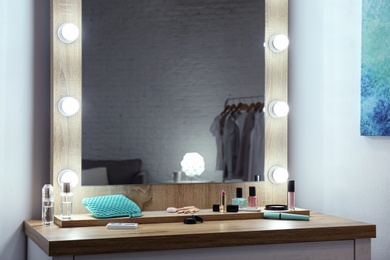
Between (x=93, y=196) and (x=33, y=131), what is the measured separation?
0.33 meters

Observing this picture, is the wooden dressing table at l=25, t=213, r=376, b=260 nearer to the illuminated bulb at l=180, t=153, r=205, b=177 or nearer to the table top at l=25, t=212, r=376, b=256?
the table top at l=25, t=212, r=376, b=256

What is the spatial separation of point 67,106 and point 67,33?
0.27m

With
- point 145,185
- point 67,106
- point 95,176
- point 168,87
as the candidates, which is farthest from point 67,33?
point 145,185

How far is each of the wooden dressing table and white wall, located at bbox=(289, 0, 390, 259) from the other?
14.1 inches

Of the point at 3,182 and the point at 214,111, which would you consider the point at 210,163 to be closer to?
the point at 214,111

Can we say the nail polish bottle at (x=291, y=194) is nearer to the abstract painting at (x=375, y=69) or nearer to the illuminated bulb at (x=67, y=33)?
the abstract painting at (x=375, y=69)

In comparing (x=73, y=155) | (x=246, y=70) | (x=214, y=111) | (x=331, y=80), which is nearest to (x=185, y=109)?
(x=214, y=111)

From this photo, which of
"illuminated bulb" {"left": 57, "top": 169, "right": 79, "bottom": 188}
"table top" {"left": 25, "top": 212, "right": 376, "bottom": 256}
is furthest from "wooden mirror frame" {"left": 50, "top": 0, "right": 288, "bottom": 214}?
"table top" {"left": 25, "top": 212, "right": 376, "bottom": 256}

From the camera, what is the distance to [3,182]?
7.26 feet

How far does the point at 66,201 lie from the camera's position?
2.20 metres

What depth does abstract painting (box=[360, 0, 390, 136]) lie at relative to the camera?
239cm

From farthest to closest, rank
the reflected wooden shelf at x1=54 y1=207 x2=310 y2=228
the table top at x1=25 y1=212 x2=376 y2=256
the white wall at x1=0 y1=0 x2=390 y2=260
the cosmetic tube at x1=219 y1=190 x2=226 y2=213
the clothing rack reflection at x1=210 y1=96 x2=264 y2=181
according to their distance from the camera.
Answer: the clothing rack reflection at x1=210 y1=96 x2=264 y2=181 < the cosmetic tube at x1=219 y1=190 x2=226 y2=213 < the white wall at x1=0 y1=0 x2=390 y2=260 < the reflected wooden shelf at x1=54 y1=207 x2=310 y2=228 < the table top at x1=25 y1=212 x2=376 y2=256

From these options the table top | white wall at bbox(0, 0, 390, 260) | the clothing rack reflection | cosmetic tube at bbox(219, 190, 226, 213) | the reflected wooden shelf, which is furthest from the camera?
the clothing rack reflection

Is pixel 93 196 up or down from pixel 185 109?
down
